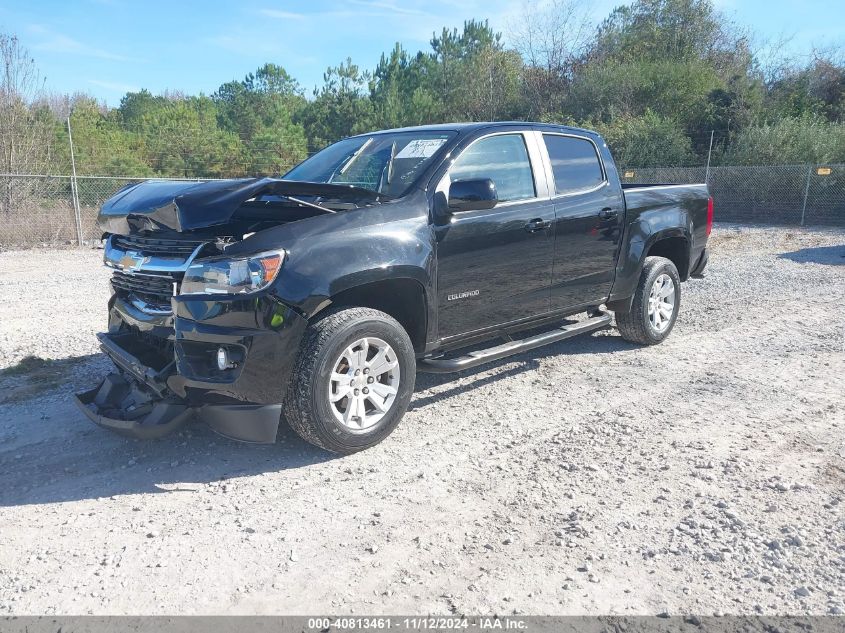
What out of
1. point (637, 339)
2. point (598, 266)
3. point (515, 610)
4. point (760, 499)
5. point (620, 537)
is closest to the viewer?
point (515, 610)

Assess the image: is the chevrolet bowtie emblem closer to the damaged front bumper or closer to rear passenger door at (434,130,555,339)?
the damaged front bumper

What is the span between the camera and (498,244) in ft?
15.2

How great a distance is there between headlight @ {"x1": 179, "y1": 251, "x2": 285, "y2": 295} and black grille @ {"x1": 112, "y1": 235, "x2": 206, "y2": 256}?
252 mm

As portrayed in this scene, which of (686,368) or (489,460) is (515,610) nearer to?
(489,460)

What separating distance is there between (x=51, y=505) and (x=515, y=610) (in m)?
2.46

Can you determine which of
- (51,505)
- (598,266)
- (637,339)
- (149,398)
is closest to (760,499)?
(598,266)

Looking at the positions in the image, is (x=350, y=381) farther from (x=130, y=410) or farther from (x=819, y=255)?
(x=819, y=255)

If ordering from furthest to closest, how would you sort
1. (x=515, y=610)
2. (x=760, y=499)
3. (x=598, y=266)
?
(x=598, y=266) < (x=760, y=499) < (x=515, y=610)

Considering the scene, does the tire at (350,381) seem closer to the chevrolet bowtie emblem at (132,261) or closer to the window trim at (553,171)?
the chevrolet bowtie emblem at (132,261)

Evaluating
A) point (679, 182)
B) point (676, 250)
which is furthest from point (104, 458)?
point (679, 182)

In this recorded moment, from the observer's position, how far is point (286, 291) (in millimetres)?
3561

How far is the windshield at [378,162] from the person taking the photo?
4508 millimetres

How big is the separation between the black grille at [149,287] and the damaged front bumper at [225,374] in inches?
8.4

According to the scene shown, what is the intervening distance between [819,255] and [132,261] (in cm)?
1359
